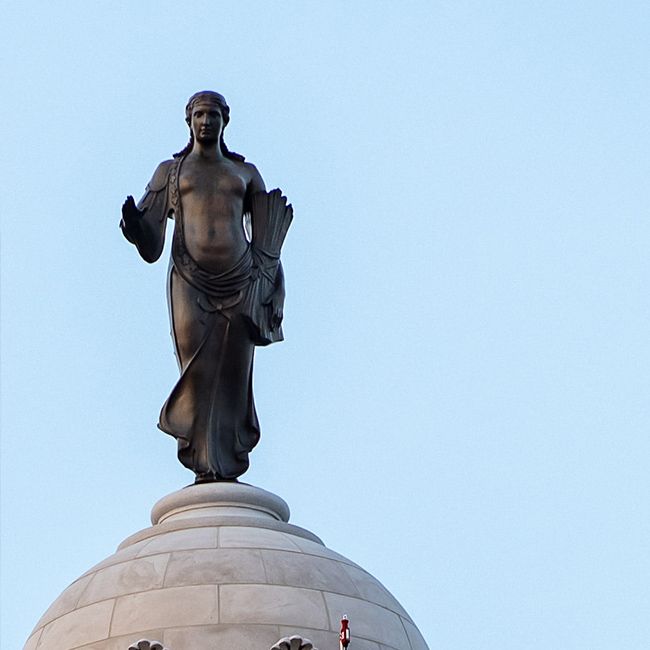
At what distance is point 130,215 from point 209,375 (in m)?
2.21

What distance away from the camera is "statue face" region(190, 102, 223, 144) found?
71.8ft

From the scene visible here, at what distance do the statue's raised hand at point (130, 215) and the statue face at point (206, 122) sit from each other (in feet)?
3.87

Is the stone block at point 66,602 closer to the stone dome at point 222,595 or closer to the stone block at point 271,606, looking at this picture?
the stone dome at point 222,595

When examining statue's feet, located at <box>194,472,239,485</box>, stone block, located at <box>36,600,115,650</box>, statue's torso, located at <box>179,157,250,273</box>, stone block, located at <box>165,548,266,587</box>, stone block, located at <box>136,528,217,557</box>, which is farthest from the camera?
statue's torso, located at <box>179,157,250,273</box>

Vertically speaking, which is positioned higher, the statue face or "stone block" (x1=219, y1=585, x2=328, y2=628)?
the statue face

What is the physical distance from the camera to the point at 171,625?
17.4 metres

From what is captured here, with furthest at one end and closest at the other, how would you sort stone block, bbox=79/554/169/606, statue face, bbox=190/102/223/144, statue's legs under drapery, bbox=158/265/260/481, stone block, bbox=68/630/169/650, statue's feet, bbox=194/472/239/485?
statue face, bbox=190/102/223/144 < statue's legs under drapery, bbox=158/265/260/481 < statue's feet, bbox=194/472/239/485 < stone block, bbox=79/554/169/606 < stone block, bbox=68/630/169/650

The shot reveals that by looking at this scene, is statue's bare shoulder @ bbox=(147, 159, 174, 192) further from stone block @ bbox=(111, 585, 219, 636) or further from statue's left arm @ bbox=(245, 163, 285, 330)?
stone block @ bbox=(111, 585, 219, 636)

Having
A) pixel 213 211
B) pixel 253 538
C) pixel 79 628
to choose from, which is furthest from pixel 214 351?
pixel 79 628

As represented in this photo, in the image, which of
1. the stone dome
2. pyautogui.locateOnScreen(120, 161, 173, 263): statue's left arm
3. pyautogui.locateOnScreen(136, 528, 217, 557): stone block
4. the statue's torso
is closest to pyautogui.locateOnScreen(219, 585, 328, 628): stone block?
the stone dome

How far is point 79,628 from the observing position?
18.0m

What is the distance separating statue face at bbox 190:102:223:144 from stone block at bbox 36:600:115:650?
6.42 m

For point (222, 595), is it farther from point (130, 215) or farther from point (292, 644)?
point (130, 215)

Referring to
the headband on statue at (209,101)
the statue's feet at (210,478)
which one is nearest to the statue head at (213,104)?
the headband on statue at (209,101)
